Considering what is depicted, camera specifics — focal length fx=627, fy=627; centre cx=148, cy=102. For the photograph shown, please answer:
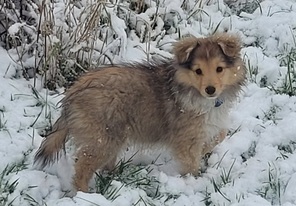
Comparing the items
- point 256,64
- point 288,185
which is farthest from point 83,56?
point 288,185

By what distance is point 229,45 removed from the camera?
188 inches

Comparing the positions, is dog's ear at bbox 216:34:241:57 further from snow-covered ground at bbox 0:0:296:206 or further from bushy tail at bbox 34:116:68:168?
bushy tail at bbox 34:116:68:168

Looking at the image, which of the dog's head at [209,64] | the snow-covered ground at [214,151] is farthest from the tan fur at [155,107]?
the snow-covered ground at [214,151]

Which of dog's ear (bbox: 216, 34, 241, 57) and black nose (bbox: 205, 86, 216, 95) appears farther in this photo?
dog's ear (bbox: 216, 34, 241, 57)

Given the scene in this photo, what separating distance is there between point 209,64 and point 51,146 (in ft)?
4.39

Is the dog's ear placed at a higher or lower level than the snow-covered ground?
higher

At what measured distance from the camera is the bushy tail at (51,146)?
4.73 m

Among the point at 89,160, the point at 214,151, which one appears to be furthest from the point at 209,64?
the point at 89,160

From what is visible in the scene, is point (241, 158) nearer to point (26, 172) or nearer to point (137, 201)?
point (137, 201)

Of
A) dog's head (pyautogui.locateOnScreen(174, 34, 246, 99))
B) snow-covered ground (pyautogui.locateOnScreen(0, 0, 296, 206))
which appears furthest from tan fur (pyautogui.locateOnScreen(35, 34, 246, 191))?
snow-covered ground (pyautogui.locateOnScreen(0, 0, 296, 206))

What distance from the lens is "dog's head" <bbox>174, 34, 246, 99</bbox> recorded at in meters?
4.68

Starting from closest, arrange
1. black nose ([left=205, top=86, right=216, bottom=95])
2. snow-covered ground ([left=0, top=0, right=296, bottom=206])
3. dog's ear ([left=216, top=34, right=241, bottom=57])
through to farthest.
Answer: snow-covered ground ([left=0, top=0, right=296, bottom=206]), black nose ([left=205, top=86, right=216, bottom=95]), dog's ear ([left=216, top=34, right=241, bottom=57])

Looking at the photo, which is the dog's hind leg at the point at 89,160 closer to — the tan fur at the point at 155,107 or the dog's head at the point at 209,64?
the tan fur at the point at 155,107

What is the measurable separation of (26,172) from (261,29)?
331cm
